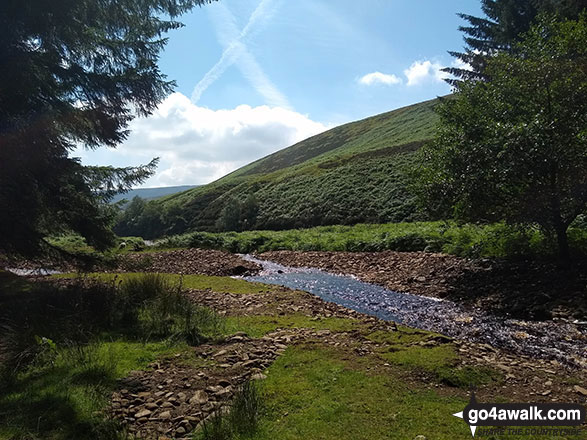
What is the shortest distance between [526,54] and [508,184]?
6.01 metres

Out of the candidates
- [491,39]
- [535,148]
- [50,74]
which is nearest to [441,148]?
[535,148]

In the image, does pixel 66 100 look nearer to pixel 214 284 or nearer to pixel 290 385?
pixel 214 284

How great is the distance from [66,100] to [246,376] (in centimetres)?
990

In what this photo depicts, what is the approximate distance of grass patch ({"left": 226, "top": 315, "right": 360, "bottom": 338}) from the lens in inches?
327

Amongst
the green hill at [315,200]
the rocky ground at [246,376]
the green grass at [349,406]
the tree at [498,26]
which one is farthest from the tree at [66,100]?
the green hill at [315,200]

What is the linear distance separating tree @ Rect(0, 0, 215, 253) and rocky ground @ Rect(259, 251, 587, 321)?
11567 millimetres

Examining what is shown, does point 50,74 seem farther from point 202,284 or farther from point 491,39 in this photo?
point 491,39

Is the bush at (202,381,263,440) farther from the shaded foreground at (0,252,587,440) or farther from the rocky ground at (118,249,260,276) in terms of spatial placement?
the rocky ground at (118,249,260,276)

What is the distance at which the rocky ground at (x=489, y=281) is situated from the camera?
10.3 m

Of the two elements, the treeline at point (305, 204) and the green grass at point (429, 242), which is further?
the treeline at point (305, 204)

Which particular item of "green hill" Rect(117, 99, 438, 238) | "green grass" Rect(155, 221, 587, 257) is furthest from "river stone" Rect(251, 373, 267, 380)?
"green hill" Rect(117, 99, 438, 238)

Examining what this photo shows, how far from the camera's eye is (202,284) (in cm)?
1545

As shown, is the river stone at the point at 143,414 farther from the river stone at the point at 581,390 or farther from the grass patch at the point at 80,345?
the river stone at the point at 581,390

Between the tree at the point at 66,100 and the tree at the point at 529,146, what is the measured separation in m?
11.3
